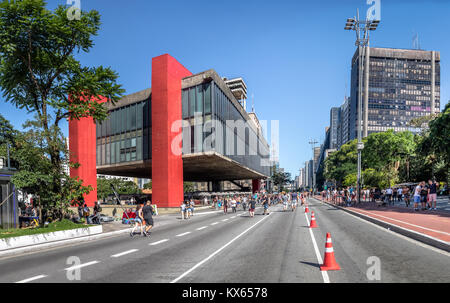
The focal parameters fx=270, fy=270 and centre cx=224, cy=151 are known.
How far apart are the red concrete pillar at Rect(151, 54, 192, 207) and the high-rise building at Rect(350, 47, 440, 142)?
115 metres

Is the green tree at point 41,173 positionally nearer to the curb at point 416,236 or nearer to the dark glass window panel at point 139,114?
the curb at point 416,236

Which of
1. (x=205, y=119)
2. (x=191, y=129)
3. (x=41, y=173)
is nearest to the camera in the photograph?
(x=41, y=173)

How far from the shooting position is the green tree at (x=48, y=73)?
12.3 metres

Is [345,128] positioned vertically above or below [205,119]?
above

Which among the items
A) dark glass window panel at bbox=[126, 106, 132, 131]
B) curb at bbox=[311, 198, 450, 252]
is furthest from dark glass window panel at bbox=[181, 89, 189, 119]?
curb at bbox=[311, 198, 450, 252]

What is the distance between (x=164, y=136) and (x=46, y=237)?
2241cm

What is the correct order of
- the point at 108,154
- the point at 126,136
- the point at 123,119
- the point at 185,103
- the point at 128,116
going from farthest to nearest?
the point at 108,154 → the point at 123,119 → the point at 128,116 → the point at 126,136 → the point at 185,103

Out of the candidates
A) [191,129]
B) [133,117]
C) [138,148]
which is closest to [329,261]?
[191,129]

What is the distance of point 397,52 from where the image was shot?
128m

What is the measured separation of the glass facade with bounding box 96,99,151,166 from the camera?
3997cm

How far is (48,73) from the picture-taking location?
49.7ft

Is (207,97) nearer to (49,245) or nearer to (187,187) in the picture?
(49,245)
